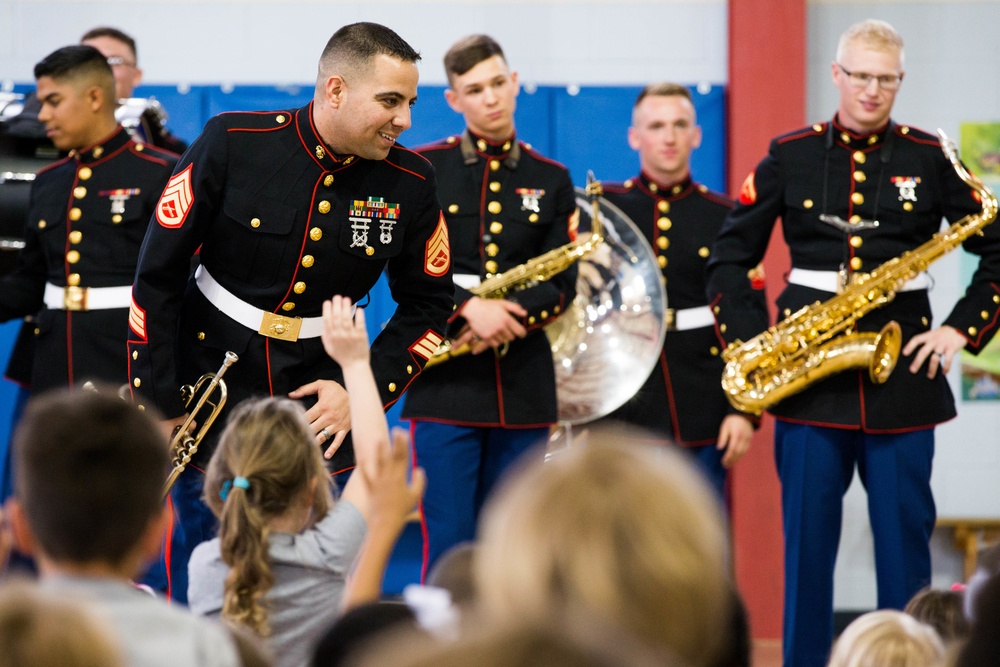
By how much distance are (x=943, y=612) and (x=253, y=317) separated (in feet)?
5.74

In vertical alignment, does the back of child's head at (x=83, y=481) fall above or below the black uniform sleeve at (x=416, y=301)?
above

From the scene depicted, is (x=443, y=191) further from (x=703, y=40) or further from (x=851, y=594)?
(x=851, y=594)

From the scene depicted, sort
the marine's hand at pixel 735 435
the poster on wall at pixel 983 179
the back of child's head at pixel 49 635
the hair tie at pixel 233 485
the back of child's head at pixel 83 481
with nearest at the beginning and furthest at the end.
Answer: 1. the back of child's head at pixel 49 635
2. the back of child's head at pixel 83 481
3. the hair tie at pixel 233 485
4. the marine's hand at pixel 735 435
5. the poster on wall at pixel 983 179

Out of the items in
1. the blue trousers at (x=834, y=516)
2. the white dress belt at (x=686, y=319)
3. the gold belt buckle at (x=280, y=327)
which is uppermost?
the gold belt buckle at (x=280, y=327)

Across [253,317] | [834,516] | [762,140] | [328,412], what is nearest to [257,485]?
[328,412]

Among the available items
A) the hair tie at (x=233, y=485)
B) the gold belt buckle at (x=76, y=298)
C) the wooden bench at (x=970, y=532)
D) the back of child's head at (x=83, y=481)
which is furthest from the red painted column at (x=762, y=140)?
the back of child's head at (x=83, y=481)

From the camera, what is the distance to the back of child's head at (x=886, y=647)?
2.08 meters

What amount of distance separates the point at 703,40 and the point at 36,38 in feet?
9.56

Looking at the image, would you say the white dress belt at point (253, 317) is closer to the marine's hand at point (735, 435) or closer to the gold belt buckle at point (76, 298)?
the gold belt buckle at point (76, 298)

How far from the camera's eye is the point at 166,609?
5.49 feet

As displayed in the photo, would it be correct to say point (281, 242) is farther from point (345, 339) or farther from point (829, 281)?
point (829, 281)

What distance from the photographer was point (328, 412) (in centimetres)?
333

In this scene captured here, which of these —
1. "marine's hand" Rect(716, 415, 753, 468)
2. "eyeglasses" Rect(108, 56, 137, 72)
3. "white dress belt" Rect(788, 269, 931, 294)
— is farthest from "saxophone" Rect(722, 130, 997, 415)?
"eyeglasses" Rect(108, 56, 137, 72)

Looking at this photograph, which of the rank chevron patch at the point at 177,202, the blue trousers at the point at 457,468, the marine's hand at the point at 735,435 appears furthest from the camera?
the marine's hand at the point at 735,435
